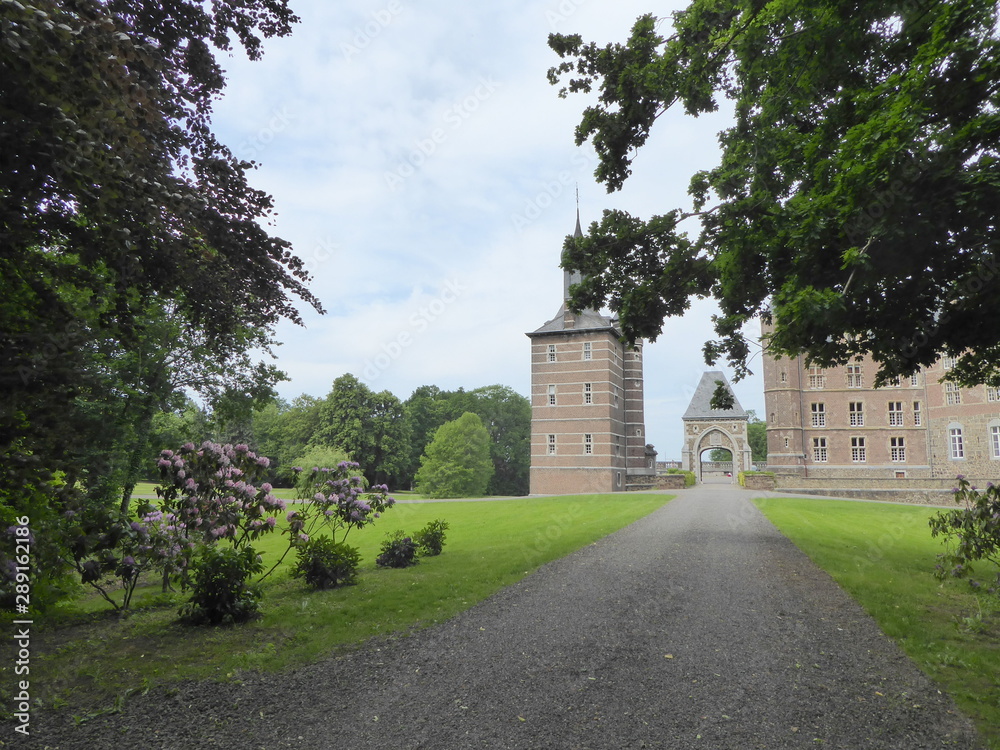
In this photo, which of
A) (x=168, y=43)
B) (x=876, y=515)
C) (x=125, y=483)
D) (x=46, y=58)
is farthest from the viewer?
(x=876, y=515)

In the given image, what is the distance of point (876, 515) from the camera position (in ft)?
79.1

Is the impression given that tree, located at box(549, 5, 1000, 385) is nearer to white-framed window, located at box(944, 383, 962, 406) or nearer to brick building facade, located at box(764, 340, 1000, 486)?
brick building facade, located at box(764, 340, 1000, 486)

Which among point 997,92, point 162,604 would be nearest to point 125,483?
point 162,604

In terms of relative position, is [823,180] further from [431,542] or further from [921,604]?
[431,542]

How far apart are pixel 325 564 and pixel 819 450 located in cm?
4955

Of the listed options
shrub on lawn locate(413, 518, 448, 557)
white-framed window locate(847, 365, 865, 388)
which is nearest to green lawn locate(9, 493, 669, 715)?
shrub on lawn locate(413, 518, 448, 557)

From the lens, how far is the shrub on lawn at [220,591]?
702 centimetres

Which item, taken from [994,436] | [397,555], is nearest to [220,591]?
[397,555]

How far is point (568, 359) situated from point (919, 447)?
1163 inches

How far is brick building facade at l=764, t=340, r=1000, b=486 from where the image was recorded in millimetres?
44594

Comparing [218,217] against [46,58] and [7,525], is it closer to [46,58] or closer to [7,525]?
[46,58]

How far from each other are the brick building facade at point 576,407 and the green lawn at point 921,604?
85.1 ft

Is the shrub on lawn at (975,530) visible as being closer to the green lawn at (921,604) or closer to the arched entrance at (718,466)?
the green lawn at (921,604)

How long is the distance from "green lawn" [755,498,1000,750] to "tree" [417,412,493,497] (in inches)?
1315
